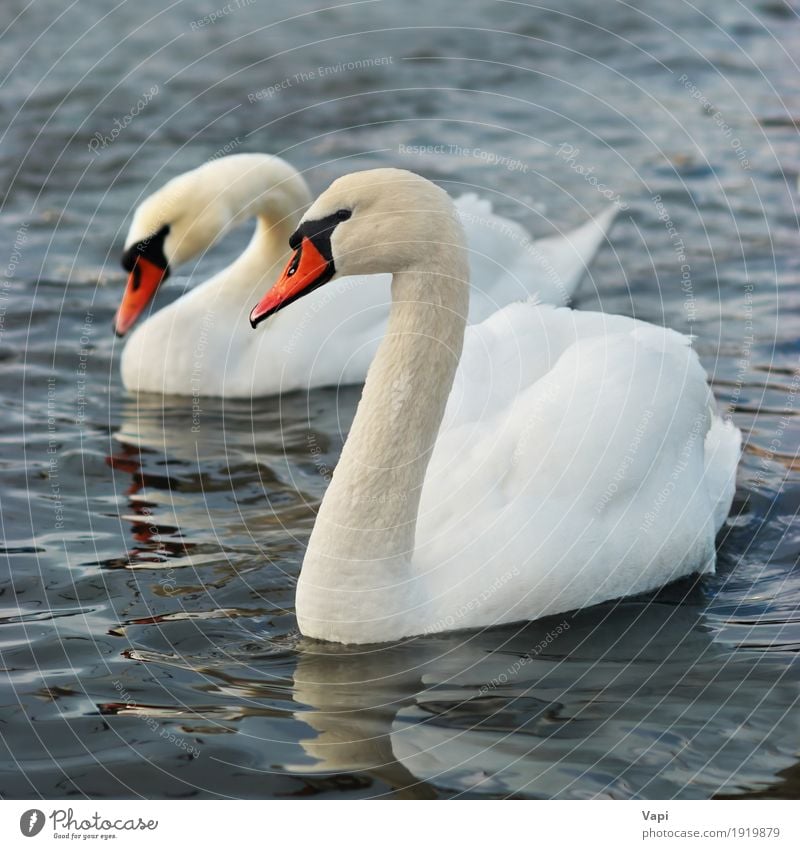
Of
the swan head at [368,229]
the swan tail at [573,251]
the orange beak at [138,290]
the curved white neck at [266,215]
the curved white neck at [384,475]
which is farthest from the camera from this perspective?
the swan tail at [573,251]

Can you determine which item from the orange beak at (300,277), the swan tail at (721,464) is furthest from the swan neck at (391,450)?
the swan tail at (721,464)

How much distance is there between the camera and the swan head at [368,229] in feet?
19.9

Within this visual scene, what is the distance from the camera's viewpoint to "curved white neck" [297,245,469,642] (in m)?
6.32

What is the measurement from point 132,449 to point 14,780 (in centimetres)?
373

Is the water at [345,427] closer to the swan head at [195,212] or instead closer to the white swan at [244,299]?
the white swan at [244,299]

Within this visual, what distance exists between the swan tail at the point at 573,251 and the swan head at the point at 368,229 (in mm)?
4984

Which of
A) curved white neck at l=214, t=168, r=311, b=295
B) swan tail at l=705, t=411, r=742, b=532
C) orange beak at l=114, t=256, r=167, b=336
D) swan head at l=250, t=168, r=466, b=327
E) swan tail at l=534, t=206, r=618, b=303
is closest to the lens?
swan head at l=250, t=168, r=466, b=327

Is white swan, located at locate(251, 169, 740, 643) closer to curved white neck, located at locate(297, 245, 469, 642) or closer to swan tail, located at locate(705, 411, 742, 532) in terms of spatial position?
curved white neck, located at locate(297, 245, 469, 642)

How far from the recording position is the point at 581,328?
7.60 meters

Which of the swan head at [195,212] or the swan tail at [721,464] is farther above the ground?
the swan head at [195,212]

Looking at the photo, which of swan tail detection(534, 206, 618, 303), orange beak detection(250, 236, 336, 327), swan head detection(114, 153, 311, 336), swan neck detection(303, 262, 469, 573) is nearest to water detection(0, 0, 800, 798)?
swan tail detection(534, 206, 618, 303)
